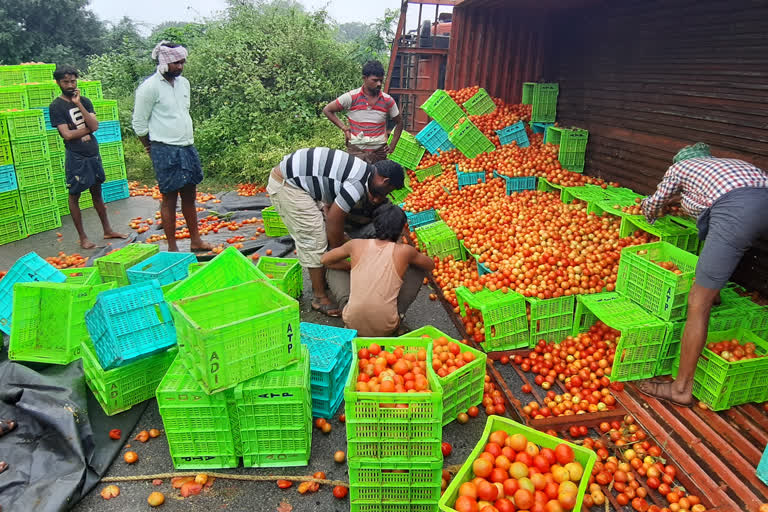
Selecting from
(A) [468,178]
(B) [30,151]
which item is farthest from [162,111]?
(A) [468,178]

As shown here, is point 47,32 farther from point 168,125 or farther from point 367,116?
point 367,116

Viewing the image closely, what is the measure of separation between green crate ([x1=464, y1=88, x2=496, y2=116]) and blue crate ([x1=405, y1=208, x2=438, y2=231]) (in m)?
2.52

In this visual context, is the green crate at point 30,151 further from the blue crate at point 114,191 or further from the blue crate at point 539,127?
the blue crate at point 539,127

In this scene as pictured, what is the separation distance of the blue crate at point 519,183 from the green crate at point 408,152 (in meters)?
1.88

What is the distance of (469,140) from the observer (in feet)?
27.6

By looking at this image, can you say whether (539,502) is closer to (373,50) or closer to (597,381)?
(597,381)

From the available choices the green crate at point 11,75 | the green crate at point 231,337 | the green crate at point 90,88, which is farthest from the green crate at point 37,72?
the green crate at point 231,337

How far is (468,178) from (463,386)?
15.4 ft

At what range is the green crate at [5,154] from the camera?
7348 mm

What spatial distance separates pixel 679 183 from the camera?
4469 millimetres

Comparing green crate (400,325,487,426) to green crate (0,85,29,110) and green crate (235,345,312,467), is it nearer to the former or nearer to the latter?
green crate (235,345,312,467)

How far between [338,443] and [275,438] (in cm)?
56

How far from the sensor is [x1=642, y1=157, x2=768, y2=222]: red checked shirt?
152 inches

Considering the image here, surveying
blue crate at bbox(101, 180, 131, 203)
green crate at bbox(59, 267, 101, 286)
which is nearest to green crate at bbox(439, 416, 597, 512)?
green crate at bbox(59, 267, 101, 286)
